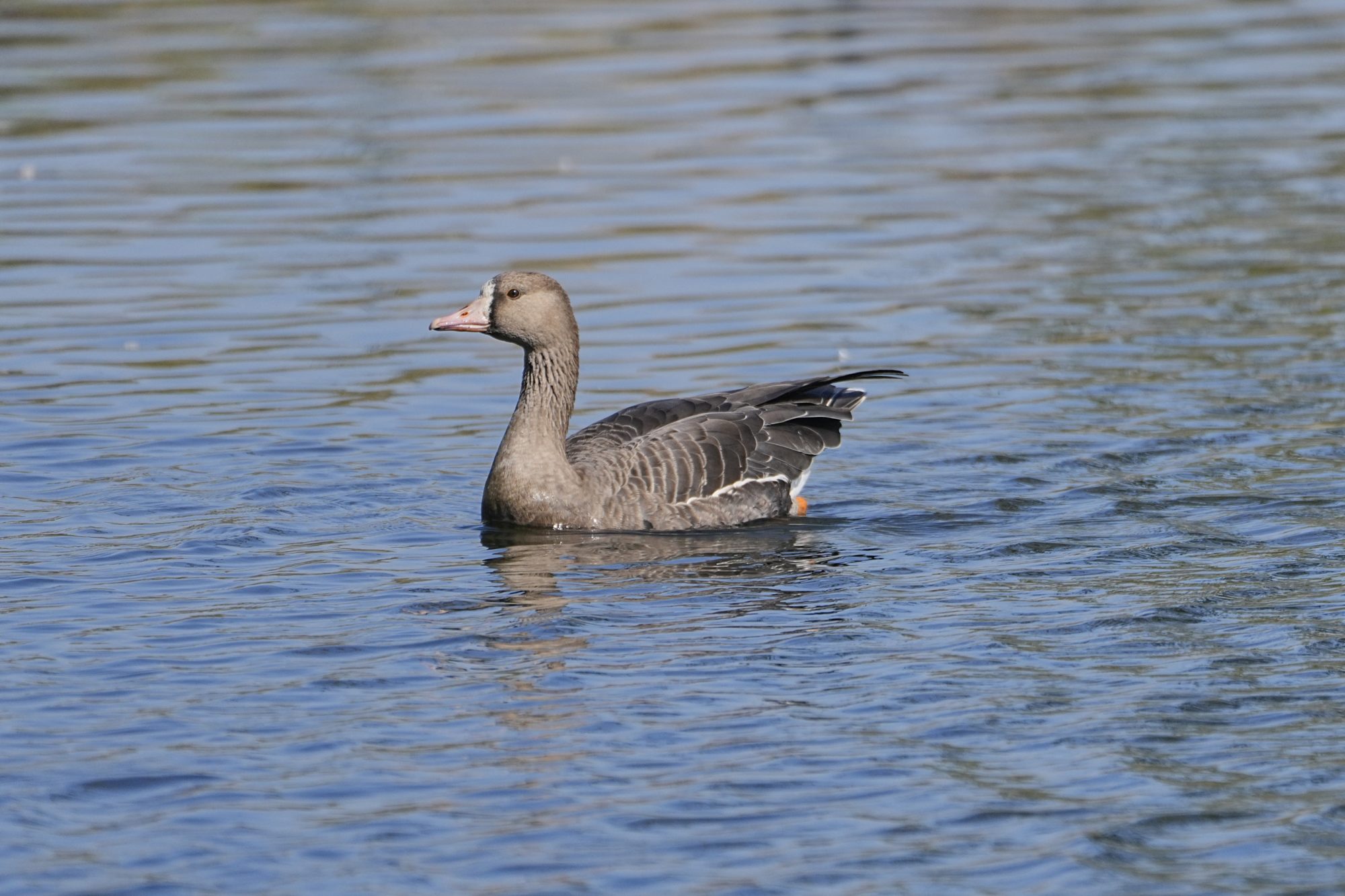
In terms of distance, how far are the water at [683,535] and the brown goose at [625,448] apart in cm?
29

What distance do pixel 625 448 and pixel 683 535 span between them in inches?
27.9

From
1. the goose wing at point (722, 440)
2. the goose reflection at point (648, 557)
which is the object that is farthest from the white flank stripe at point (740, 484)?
the goose reflection at point (648, 557)

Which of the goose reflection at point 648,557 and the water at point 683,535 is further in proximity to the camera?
the goose reflection at point 648,557

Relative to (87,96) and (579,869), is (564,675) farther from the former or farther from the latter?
(87,96)

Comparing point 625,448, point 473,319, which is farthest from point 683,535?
point 473,319

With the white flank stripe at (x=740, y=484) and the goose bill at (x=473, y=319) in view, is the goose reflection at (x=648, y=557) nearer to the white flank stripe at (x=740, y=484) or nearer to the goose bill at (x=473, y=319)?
the white flank stripe at (x=740, y=484)

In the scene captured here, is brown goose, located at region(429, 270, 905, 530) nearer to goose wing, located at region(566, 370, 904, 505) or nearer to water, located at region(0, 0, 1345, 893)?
goose wing, located at region(566, 370, 904, 505)

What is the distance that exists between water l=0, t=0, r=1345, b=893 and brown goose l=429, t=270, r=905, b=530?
290 mm

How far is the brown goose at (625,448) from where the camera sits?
1235 centimetres

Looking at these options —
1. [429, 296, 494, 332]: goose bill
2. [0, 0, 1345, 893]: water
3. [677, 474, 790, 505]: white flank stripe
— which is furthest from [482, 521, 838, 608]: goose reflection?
[429, 296, 494, 332]: goose bill

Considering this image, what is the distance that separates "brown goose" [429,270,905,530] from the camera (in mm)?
12352

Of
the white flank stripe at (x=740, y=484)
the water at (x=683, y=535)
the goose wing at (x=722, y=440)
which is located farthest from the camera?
the white flank stripe at (x=740, y=484)

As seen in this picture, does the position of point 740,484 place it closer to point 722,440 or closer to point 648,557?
point 722,440

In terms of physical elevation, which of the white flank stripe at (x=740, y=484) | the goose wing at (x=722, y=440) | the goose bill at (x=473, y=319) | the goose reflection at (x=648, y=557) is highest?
the goose bill at (x=473, y=319)
